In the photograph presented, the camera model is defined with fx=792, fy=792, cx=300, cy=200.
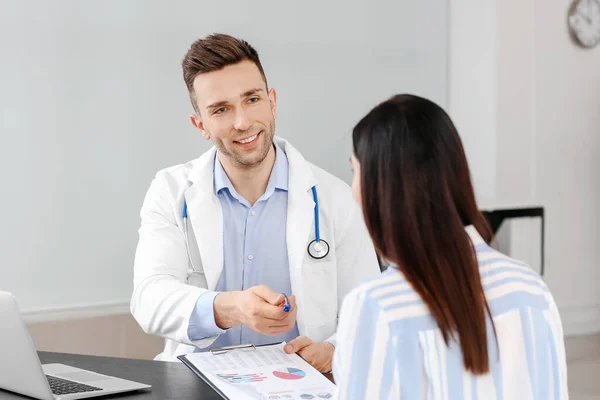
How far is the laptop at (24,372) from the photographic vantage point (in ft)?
4.82

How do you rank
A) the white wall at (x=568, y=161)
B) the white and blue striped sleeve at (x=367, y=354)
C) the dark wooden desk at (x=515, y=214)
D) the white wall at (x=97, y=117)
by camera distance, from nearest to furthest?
the white and blue striped sleeve at (x=367, y=354)
the white wall at (x=97, y=117)
the dark wooden desk at (x=515, y=214)
the white wall at (x=568, y=161)

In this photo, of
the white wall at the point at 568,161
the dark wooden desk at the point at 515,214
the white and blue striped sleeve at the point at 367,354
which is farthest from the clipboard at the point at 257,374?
the white wall at the point at 568,161

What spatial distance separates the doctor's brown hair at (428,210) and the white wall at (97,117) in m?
2.65

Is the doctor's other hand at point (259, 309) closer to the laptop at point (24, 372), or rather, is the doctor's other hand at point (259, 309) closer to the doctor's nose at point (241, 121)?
the laptop at point (24, 372)

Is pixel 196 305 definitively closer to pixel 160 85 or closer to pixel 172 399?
pixel 172 399

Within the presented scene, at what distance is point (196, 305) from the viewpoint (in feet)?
6.30

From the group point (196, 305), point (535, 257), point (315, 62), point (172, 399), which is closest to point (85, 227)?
point (315, 62)

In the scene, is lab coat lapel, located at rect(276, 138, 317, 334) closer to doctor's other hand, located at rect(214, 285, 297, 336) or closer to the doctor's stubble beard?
the doctor's stubble beard

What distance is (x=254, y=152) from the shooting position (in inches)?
86.9

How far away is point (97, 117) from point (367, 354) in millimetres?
2782

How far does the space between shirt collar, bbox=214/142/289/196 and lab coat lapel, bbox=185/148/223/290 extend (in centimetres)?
2

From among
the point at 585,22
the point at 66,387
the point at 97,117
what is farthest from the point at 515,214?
the point at 66,387

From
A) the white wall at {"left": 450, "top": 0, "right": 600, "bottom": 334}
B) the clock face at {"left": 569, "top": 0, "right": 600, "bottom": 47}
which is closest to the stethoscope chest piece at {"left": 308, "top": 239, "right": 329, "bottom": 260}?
the white wall at {"left": 450, "top": 0, "right": 600, "bottom": 334}

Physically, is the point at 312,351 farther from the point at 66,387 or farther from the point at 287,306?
the point at 66,387
